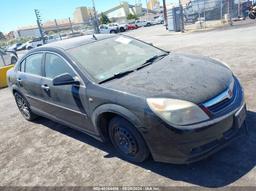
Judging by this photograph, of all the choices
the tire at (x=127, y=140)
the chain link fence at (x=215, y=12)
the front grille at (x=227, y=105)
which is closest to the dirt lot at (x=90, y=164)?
the tire at (x=127, y=140)

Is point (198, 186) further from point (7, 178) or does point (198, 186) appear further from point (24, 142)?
point (24, 142)

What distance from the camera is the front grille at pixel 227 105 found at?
9.96ft

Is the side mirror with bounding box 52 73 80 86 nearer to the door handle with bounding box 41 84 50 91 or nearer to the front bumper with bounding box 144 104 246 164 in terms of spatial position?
the door handle with bounding box 41 84 50 91

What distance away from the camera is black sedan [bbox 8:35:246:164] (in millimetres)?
2992

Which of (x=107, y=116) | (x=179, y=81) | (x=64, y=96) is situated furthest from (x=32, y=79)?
(x=179, y=81)

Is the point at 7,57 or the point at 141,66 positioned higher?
the point at 141,66

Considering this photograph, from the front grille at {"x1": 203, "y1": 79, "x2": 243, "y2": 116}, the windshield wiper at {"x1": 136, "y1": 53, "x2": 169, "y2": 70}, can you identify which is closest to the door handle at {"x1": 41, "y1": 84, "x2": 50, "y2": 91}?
the windshield wiper at {"x1": 136, "y1": 53, "x2": 169, "y2": 70}

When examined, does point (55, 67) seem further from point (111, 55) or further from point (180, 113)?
point (180, 113)

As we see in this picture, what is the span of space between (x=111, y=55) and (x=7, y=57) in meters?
13.2

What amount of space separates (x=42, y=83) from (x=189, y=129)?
8.99 feet

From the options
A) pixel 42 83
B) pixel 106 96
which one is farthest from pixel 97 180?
pixel 42 83

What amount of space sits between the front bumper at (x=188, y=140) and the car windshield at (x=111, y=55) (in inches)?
45.5

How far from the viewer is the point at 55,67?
4.41m

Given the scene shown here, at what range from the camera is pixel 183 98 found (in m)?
3.02
